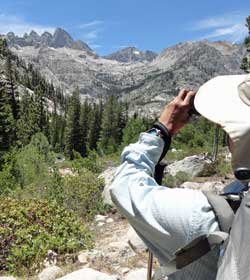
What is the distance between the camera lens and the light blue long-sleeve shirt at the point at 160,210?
4.50 feet

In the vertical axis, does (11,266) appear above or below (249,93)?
below

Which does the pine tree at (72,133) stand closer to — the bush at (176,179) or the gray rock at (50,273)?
the bush at (176,179)

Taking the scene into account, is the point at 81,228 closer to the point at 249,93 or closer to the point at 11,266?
the point at 11,266

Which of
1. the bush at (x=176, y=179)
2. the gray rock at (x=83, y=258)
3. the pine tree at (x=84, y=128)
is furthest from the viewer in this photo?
the pine tree at (x=84, y=128)

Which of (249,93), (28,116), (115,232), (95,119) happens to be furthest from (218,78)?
(95,119)

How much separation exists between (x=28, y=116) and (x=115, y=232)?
52631 millimetres

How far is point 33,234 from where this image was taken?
6414 millimetres

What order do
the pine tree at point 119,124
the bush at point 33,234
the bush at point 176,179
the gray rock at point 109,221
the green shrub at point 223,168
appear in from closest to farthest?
1. the bush at point 33,234
2. the gray rock at point 109,221
3. the bush at point 176,179
4. the green shrub at point 223,168
5. the pine tree at point 119,124

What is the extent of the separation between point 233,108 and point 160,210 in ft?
1.16

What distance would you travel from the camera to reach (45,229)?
6691 millimetres

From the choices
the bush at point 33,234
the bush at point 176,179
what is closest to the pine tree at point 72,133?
the bush at point 176,179

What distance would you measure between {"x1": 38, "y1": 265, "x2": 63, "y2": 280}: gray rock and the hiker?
402cm

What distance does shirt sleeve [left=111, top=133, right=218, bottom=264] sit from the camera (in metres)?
1.37

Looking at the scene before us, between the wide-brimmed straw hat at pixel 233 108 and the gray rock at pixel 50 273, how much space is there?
166 inches
